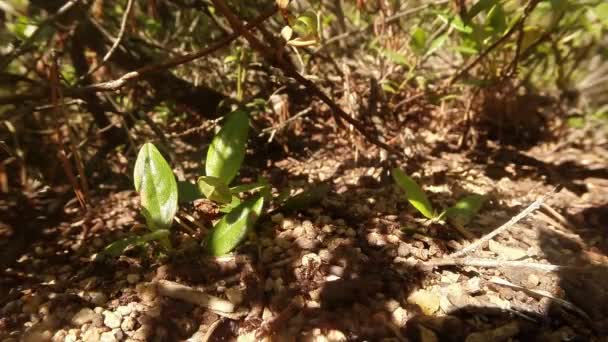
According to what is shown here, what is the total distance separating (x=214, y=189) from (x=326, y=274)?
0.80ft

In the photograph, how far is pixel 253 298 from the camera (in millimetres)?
749

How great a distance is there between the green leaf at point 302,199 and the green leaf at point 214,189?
0.44 ft

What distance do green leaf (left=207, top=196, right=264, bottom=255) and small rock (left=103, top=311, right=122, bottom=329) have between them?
0.18 meters

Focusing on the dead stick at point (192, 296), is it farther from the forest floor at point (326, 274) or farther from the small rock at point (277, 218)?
the small rock at point (277, 218)

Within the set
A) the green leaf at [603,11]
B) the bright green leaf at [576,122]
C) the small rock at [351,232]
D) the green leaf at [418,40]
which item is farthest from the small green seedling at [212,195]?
the bright green leaf at [576,122]

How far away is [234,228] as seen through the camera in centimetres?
79

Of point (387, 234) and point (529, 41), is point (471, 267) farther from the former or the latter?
point (529, 41)

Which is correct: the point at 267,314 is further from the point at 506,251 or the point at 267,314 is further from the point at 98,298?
the point at 506,251

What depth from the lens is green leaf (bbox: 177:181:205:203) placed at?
0.86 metres

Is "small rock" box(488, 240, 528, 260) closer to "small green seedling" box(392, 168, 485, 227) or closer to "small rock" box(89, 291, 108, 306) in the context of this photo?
"small green seedling" box(392, 168, 485, 227)

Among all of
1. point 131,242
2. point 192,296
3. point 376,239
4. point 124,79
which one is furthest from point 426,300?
point 124,79

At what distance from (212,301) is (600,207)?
0.91 m

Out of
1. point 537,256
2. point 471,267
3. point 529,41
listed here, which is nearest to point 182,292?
point 471,267

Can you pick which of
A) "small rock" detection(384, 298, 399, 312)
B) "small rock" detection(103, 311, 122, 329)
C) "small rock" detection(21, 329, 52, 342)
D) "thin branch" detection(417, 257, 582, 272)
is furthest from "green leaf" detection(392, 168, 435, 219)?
"small rock" detection(21, 329, 52, 342)
